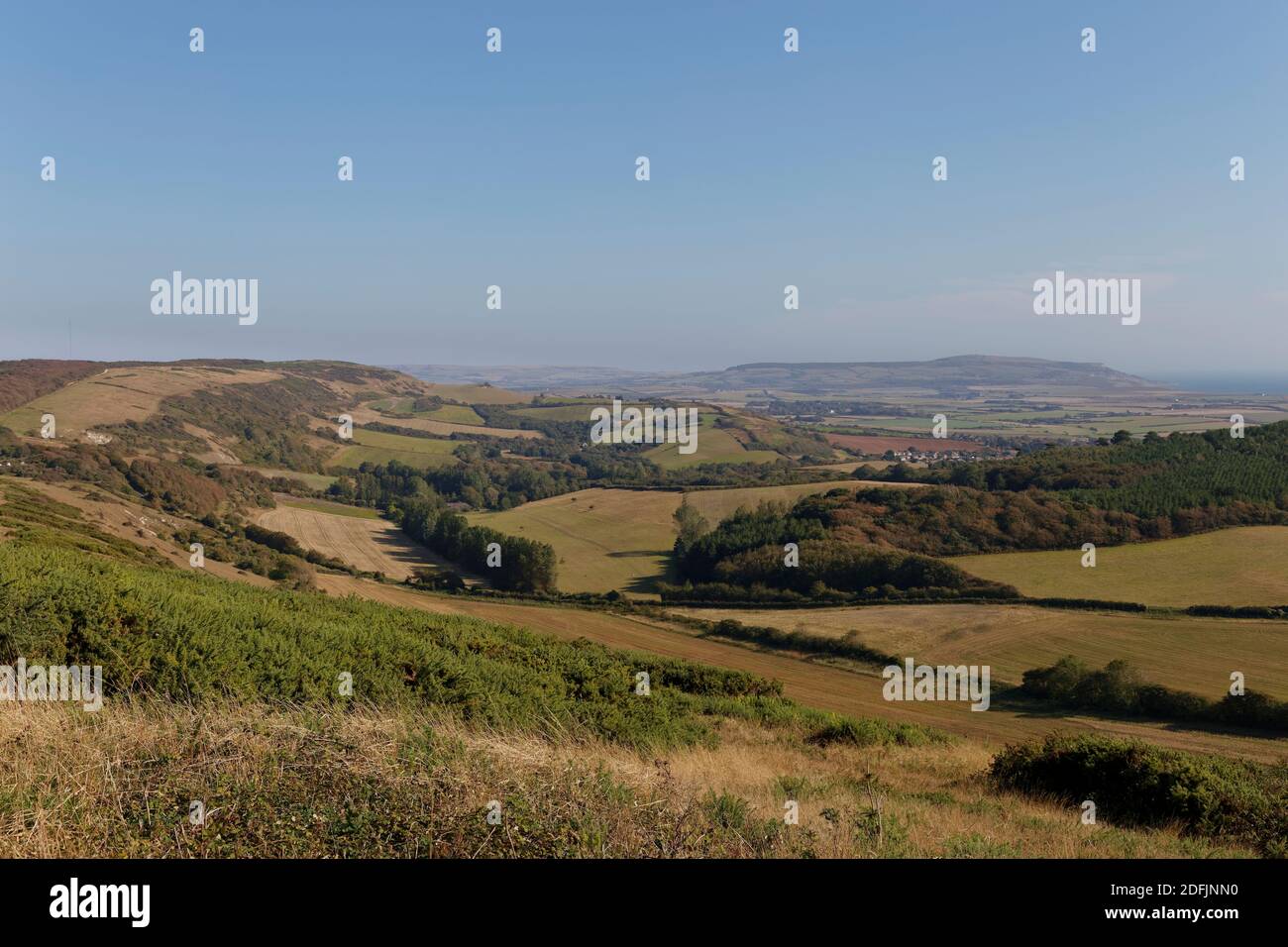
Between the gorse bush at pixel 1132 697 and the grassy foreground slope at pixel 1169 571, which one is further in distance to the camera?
the grassy foreground slope at pixel 1169 571

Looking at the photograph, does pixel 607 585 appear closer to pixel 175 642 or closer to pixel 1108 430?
pixel 175 642

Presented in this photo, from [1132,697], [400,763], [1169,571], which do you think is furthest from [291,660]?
[1169,571]

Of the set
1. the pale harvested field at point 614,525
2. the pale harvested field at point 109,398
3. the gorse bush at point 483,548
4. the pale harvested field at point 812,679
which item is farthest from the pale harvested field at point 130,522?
the pale harvested field at point 109,398

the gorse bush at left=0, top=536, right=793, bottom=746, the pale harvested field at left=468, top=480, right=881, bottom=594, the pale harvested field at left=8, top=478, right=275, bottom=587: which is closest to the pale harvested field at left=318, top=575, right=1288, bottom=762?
the pale harvested field at left=8, top=478, right=275, bottom=587

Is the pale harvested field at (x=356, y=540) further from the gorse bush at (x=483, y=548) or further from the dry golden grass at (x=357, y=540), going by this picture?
the gorse bush at (x=483, y=548)

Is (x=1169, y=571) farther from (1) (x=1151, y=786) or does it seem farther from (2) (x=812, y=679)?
(1) (x=1151, y=786)
